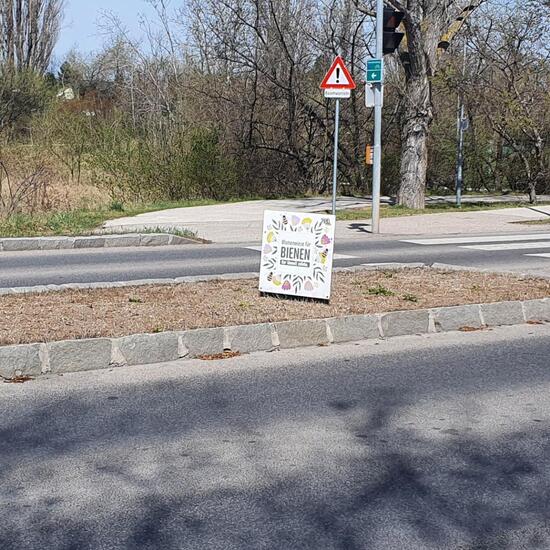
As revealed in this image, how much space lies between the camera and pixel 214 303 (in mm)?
8141

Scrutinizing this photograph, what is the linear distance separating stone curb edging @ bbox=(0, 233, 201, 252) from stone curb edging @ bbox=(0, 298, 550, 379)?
25.9 ft

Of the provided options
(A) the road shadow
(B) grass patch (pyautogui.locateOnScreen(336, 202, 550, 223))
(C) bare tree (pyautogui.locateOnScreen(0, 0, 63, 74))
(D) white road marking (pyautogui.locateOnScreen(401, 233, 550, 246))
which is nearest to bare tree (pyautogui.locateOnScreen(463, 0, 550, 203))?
(B) grass patch (pyautogui.locateOnScreen(336, 202, 550, 223))

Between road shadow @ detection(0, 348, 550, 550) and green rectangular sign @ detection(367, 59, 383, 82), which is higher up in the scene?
green rectangular sign @ detection(367, 59, 383, 82)

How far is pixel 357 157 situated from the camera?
97.5ft

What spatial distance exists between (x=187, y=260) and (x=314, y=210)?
10.0m

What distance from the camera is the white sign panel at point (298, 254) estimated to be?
820cm

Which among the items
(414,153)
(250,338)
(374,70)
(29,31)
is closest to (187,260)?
(374,70)

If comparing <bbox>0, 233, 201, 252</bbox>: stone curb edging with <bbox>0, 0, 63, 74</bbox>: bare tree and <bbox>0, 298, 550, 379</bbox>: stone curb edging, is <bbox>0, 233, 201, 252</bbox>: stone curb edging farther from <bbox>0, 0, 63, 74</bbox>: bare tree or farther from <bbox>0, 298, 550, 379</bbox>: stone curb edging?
<bbox>0, 0, 63, 74</bbox>: bare tree

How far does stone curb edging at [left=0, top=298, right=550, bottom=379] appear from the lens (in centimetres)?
626

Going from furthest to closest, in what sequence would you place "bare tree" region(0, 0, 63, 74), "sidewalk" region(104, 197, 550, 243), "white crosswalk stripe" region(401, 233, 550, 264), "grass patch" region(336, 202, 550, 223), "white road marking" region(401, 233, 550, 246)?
"bare tree" region(0, 0, 63, 74) < "grass patch" region(336, 202, 550, 223) < "sidewalk" region(104, 197, 550, 243) < "white road marking" region(401, 233, 550, 246) < "white crosswalk stripe" region(401, 233, 550, 264)

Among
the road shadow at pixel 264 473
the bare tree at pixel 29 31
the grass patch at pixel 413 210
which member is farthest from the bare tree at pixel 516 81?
the bare tree at pixel 29 31

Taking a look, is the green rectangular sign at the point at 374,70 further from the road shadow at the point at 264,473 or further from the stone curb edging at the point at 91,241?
the road shadow at the point at 264,473

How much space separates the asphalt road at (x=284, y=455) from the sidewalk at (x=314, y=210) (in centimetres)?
958

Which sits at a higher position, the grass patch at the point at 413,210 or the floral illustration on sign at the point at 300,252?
the floral illustration on sign at the point at 300,252
